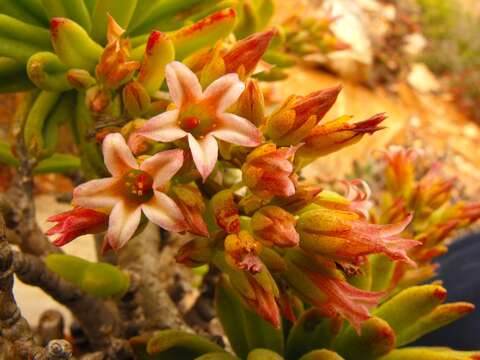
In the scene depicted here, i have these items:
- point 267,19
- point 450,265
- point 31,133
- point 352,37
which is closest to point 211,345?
point 31,133

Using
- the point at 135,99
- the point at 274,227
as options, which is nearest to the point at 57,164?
the point at 135,99

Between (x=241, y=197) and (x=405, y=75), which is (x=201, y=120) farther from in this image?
(x=405, y=75)

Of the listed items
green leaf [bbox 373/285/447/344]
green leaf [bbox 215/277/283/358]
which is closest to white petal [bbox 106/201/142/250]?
green leaf [bbox 215/277/283/358]

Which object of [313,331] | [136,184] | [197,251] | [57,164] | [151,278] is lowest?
[151,278]

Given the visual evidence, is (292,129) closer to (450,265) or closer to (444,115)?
(450,265)

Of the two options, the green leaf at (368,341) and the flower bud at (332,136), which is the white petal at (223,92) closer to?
the flower bud at (332,136)
